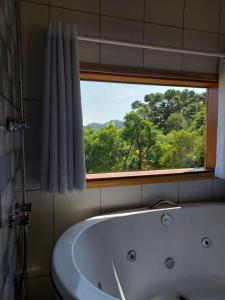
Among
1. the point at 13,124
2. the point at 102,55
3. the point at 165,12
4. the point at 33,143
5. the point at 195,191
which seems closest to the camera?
the point at 13,124

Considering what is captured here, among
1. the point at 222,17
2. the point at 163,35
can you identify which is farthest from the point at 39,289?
the point at 222,17

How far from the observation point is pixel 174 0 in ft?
5.90

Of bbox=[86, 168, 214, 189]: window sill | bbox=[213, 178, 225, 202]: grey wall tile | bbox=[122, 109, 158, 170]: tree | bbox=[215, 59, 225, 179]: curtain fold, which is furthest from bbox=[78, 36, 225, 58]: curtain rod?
bbox=[213, 178, 225, 202]: grey wall tile

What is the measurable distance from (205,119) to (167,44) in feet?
2.37

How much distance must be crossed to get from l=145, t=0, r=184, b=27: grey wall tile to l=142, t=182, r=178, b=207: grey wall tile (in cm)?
118

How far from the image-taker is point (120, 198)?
5.87 feet

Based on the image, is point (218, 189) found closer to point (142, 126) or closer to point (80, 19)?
point (142, 126)

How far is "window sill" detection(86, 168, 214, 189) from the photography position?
67.5 inches

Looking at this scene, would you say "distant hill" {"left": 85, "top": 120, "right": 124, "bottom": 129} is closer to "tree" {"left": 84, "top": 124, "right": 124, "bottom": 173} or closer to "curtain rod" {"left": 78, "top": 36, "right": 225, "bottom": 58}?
"tree" {"left": 84, "top": 124, "right": 124, "bottom": 173}

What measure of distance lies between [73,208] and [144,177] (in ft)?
1.82

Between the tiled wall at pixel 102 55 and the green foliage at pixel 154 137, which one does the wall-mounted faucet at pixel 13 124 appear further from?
the green foliage at pixel 154 137

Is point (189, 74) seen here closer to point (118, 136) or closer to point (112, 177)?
point (118, 136)

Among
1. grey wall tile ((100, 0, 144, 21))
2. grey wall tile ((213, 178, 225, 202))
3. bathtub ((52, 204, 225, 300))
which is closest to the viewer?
bathtub ((52, 204, 225, 300))

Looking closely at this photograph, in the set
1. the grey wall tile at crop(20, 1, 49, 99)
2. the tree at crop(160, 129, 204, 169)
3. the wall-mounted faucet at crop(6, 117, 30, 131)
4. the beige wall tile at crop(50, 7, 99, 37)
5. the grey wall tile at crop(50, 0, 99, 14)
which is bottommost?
the tree at crop(160, 129, 204, 169)
